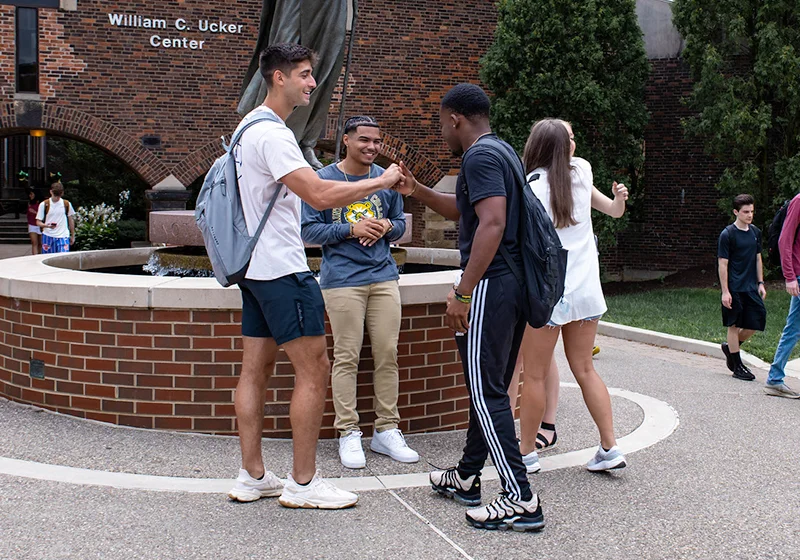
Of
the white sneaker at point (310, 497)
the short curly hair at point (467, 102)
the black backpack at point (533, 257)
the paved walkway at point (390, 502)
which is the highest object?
the short curly hair at point (467, 102)

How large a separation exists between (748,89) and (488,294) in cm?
1529

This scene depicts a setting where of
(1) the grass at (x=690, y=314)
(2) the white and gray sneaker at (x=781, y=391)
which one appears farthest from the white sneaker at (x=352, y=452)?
(1) the grass at (x=690, y=314)

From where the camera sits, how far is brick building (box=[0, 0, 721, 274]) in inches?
724

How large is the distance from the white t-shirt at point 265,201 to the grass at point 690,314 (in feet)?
23.7

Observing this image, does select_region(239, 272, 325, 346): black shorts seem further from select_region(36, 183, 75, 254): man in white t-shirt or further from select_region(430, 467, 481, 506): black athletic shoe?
select_region(36, 183, 75, 254): man in white t-shirt

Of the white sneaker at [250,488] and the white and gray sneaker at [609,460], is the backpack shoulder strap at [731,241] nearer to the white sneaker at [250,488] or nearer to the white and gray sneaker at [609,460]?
the white and gray sneaker at [609,460]

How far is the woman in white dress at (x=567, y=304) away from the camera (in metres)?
4.60

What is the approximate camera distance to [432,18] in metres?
20.3

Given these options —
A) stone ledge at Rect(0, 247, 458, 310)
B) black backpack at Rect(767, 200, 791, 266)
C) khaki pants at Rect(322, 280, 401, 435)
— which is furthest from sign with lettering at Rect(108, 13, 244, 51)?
khaki pants at Rect(322, 280, 401, 435)

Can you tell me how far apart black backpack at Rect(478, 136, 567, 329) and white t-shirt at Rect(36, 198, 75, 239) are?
1166cm

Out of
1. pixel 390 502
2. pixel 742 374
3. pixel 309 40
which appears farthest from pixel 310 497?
pixel 742 374

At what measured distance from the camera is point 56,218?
14039 mm

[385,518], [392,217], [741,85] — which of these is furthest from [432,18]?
[385,518]

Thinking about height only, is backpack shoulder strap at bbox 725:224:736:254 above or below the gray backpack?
below
